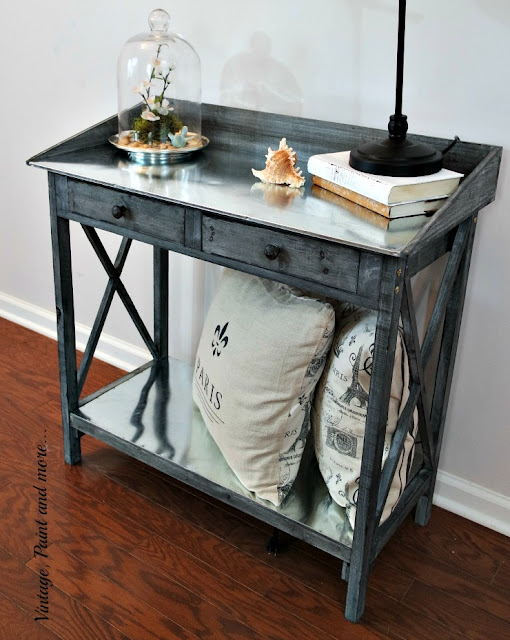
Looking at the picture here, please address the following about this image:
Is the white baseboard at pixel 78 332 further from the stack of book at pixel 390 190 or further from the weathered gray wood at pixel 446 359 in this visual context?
the stack of book at pixel 390 190

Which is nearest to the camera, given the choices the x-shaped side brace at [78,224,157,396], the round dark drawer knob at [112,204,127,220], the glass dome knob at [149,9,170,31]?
the round dark drawer knob at [112,204,127,220]

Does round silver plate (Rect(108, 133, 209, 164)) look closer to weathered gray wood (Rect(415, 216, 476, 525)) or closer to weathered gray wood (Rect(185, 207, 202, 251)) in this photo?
weathered gray wood (Rect(185, 207, 202, 251))

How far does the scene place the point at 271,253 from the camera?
1422 millimetres

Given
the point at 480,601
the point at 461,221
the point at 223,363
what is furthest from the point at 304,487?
the point at 461,221

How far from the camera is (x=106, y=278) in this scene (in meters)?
2.54

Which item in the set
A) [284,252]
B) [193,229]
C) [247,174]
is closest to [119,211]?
[193,229]

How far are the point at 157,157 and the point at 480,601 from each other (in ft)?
4.10

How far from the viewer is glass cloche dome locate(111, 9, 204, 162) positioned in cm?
185

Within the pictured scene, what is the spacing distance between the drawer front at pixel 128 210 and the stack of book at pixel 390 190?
1.08 feet

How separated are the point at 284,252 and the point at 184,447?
69 centimetres

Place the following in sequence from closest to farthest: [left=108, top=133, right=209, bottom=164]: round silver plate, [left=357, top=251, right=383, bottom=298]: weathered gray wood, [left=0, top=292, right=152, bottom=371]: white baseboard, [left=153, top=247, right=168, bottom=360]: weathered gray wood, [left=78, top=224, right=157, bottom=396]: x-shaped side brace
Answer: [left=357, top=251, right=383, bottom=298]: weathered gray wood → [left=108, top=133, right=209, bottom=164]: round silver plate → [left=78, top=224, right=157, bottom=396]: x-shaped side brace → [left=153, top=247, right=168, bottom=360]: weathered gray wood → [left=0, top=292, right=152, bottom=371]: white baseboard

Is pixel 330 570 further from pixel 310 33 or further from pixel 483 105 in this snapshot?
pixel 310 33

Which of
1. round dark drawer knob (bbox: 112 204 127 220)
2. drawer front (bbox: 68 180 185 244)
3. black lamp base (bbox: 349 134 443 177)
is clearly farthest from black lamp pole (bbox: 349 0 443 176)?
round dark drawer knob (bbox: 112 204 127 220)

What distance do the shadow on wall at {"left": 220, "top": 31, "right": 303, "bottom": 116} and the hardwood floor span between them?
1.02 m
